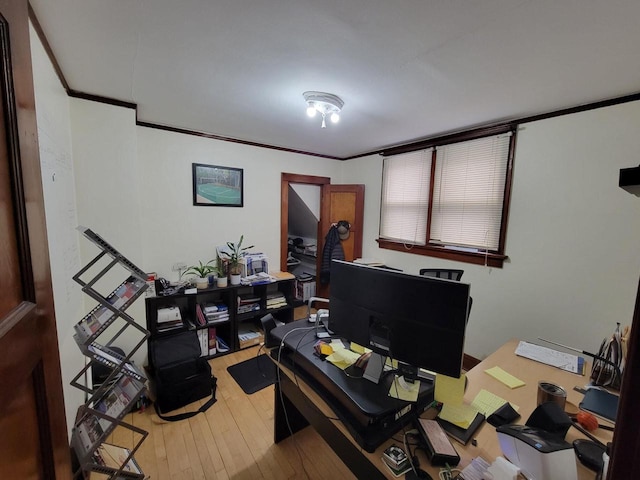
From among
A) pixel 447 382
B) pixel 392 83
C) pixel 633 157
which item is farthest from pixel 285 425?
pixel 633 157

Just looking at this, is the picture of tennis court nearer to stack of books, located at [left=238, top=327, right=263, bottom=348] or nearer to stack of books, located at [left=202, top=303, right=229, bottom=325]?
stack of books, located at [left=202, top=303, right=229, bottom=325]

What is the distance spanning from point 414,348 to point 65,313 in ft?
6.43

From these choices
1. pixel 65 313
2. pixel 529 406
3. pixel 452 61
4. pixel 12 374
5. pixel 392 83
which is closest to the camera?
pixel 12 374

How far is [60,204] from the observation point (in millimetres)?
1584

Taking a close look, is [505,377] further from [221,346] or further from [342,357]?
[221,346]

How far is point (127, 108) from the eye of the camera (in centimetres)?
213

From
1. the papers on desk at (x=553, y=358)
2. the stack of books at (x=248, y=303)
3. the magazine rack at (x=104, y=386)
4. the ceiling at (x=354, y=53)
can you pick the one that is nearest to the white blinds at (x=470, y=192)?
the ceiling at (x=354, y=53)

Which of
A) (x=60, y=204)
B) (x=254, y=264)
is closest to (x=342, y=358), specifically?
(x=60, y=204)

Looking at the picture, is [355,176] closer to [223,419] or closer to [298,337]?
[298,337]

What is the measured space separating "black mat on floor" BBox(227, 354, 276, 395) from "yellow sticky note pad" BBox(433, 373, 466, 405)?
171cm

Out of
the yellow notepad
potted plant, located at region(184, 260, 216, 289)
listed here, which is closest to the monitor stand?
the yellow notepad

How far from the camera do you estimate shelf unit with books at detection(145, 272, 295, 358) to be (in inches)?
101

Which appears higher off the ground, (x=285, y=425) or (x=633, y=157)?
(x=633, y=157)

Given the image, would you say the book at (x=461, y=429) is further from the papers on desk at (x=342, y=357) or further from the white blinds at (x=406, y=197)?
the white blinds at (x=406, y=197)
